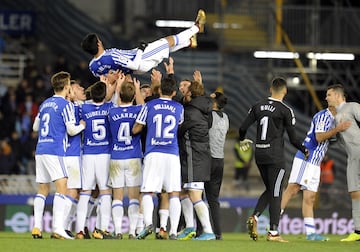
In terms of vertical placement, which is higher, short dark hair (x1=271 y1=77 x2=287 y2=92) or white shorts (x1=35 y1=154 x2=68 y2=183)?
short dark hair (x1=271 y1=77 x2=287 y2=92)

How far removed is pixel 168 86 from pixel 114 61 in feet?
3.74

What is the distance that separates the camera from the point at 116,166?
741 inches

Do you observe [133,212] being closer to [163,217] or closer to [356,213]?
[163,217]

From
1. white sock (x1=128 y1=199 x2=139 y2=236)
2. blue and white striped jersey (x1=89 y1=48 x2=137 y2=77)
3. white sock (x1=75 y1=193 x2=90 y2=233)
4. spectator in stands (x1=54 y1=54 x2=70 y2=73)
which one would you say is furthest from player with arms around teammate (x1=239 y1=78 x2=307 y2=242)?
spectator in stands (x1=54 y1=54 x2=70 y2=73)

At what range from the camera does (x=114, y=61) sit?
19.1 metres

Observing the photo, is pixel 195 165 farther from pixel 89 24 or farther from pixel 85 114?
pixel 89 24

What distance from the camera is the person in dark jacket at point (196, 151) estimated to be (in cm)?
1908

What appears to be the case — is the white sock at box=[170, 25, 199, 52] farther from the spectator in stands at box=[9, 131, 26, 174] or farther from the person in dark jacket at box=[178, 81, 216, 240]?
the spectator in stands at box=[9, 131, 26, 174]

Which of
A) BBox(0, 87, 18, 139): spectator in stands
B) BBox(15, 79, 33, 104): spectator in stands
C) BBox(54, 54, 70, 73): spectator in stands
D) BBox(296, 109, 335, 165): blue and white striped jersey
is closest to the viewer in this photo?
BBox(296, 109, 335, 165): blue and white striped jersey

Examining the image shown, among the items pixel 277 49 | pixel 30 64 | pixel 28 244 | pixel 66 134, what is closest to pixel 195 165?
pixel 66 134

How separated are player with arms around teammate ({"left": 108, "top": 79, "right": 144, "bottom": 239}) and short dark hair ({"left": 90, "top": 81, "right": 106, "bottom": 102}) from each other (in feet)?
0.90

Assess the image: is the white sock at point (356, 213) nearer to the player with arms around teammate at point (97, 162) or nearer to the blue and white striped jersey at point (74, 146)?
the player with arms around teammate at point (97, 162)

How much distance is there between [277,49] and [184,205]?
Answer: 12874 mm

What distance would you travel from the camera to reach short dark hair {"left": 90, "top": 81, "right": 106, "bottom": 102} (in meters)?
18.8
